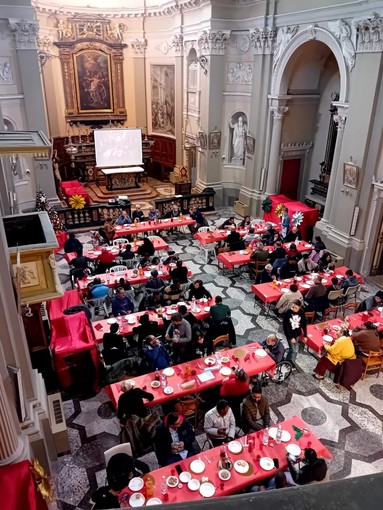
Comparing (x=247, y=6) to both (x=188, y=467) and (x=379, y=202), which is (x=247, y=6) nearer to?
(x=379, y=202)

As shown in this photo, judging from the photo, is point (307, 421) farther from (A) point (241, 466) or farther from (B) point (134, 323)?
(B) point (134, 323)

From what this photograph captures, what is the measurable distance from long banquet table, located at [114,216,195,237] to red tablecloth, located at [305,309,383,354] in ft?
22.7

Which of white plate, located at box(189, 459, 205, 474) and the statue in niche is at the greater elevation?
the statue in niche

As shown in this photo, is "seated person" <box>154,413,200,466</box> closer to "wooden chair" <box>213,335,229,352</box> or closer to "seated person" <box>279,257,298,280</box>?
"wooden chair" <box>213,335,229,352</box>

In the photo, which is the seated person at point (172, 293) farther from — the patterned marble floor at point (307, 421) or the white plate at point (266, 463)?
the white plate at point (266, 463)

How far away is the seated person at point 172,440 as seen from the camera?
19.0ft

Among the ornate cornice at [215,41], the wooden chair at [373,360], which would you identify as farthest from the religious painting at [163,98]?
the wooden chair at [373,360]

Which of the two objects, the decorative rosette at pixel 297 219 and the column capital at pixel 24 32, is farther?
the decorative rosette at pixel 297 219

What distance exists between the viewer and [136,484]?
203 inches

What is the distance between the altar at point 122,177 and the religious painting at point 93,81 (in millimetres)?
3523

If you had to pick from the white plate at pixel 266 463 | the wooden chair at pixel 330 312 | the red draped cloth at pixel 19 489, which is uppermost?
the red draped cloth at pixel 19 489

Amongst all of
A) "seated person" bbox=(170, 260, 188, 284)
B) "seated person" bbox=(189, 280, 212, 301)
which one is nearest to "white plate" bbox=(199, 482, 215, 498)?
"seated person" bbox=(189, 280, 212, 301)

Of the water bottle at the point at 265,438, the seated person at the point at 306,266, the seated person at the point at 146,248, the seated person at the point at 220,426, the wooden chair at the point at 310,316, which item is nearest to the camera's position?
the water bottle at the point at 265,438

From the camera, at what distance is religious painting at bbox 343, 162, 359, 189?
12109 mm
